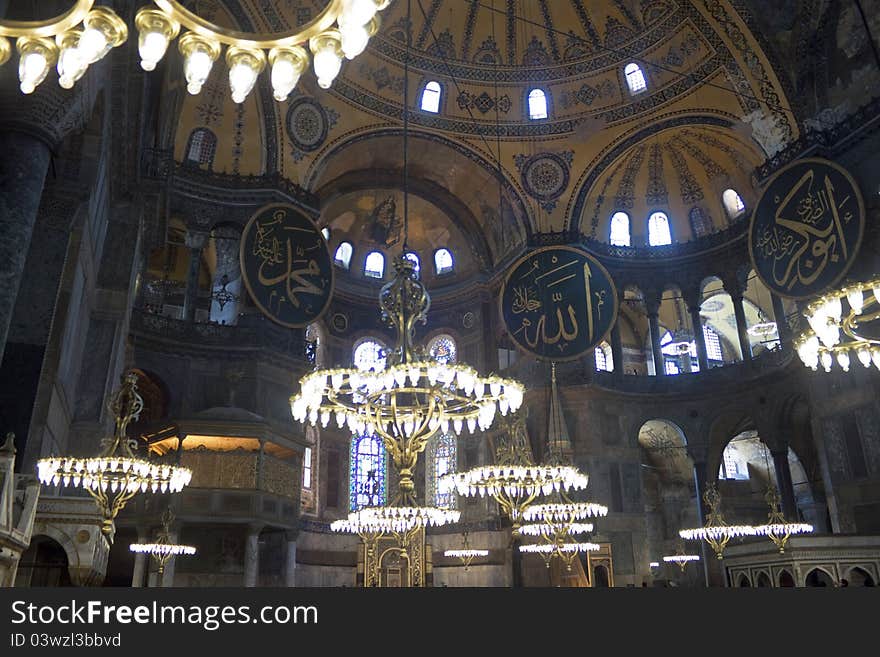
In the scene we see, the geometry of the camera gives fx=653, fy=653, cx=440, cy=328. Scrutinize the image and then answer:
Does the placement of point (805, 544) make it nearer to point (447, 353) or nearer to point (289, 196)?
point (447, 353)

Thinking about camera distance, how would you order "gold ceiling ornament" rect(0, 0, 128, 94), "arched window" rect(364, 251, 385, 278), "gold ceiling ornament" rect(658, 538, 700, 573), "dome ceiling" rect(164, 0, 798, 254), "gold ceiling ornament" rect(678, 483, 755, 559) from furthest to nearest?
"arched window" rect(364, 251, 385, 278), "gold ceiling ornament" rect(658, 538, 700, 573), "dome ceiling" rect(164, 0, 798, 254), "gold ceiling ornament" rect(678, 483, 755, 559), "gold ceiling ornament" rect(0, 0, 128, 94)

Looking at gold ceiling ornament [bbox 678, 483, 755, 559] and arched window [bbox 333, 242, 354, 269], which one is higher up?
arched window [bbox 333, 242, 354, 269]

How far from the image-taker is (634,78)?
16328 mm

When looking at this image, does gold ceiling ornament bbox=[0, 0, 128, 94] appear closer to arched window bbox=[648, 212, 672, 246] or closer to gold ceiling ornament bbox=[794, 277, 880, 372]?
gold ceiling ornament bbox=[794, 277, 880, 372]

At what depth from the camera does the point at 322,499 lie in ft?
54.6

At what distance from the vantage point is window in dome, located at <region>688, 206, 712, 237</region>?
1673cm

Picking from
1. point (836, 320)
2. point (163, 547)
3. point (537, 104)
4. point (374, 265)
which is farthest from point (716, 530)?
point (374, 265)

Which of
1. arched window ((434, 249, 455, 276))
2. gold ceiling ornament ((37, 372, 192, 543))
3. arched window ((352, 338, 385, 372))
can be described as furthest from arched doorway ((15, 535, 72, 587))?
arched window ((434, 249, 455, 276))

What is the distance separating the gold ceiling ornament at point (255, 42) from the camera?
2.68 m

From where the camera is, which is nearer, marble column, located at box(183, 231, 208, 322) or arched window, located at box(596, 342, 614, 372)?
marble column, located at box(183, 231, 208, 322)

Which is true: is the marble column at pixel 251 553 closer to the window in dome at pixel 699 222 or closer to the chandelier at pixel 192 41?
the chandelier at pixel 192 41

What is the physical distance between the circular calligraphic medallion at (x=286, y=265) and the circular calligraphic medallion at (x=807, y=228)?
809cm

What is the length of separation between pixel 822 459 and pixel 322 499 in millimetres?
11227

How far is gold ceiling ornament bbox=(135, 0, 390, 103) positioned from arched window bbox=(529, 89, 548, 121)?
585 inches
